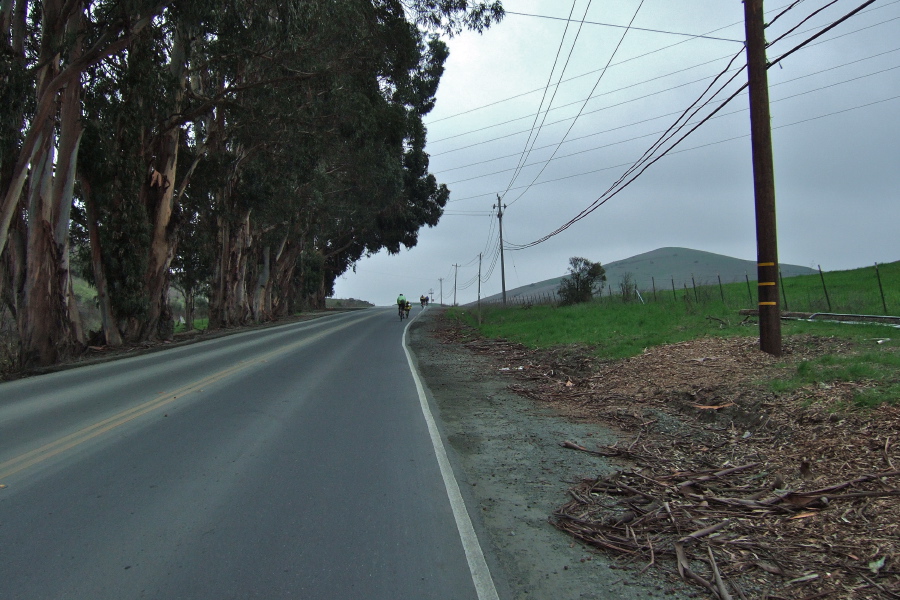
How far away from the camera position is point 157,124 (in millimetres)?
21031

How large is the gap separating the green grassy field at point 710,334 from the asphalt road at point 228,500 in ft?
16.6

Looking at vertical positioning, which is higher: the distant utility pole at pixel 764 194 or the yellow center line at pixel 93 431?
the distant utility pole at pixel 764 194

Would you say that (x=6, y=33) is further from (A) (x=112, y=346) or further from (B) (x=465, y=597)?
(B) (x=465, y=597)

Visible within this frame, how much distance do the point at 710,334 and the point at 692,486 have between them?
8.76 metres

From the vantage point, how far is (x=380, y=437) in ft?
24.0

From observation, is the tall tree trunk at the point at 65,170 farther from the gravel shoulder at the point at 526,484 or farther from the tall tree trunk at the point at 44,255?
the gravel shoulder at the point at 526,484

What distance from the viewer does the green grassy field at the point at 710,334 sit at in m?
7.98

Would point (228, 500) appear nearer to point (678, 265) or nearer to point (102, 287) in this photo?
point (102, 287)

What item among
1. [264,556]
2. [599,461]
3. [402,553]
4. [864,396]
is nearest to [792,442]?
[864,396]

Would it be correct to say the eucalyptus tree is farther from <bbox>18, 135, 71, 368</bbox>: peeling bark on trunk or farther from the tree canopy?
the tree canopy

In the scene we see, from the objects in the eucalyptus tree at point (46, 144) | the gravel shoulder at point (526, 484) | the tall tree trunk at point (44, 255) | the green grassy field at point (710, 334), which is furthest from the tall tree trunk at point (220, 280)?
the gravel shoulder at point (526, 484)

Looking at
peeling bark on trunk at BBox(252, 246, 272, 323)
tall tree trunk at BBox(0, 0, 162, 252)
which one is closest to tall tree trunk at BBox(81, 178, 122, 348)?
tall tree trunk at BBox(0, 0, 162, 252)

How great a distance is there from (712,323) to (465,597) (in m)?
13.6

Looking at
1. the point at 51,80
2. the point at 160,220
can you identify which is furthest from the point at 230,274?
the point at 51,80
